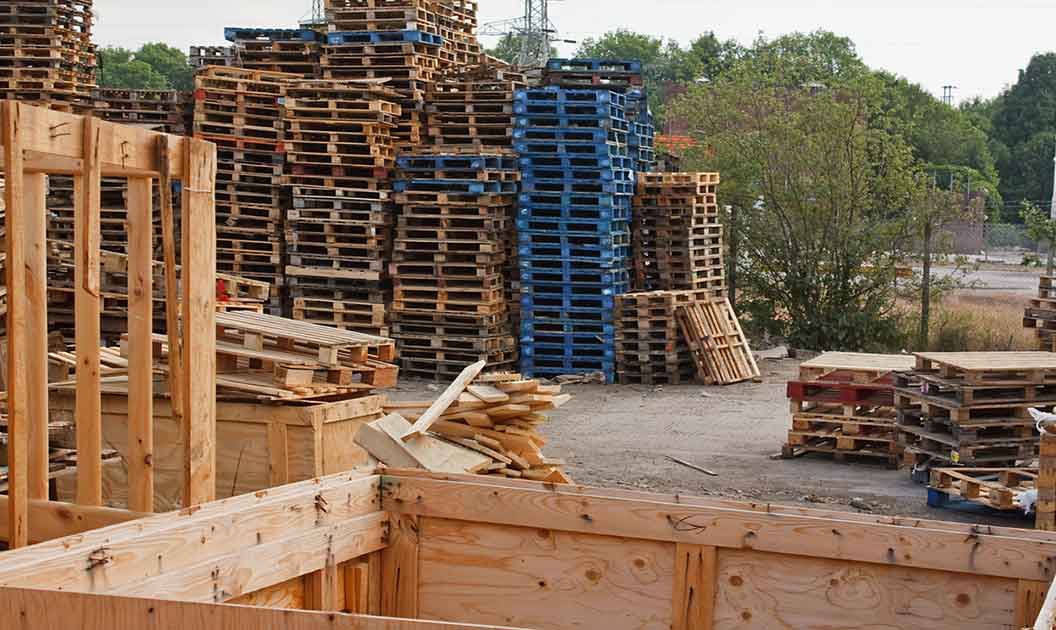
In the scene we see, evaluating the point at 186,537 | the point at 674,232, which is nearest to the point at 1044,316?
the point at 674,232

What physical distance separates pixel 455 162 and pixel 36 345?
1306 cm

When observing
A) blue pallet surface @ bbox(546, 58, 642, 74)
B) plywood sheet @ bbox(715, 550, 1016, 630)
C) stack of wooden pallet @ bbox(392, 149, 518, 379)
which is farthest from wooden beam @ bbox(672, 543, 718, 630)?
blue pallet surface @ bbox(546, 58, 642, 74)

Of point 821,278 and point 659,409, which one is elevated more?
point 821,278

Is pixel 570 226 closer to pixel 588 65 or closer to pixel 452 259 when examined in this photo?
pixel 452 259

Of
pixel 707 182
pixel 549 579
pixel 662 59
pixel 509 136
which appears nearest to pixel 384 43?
pixel 509 136

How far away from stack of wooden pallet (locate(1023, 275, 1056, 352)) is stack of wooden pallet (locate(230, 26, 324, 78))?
37.5ft

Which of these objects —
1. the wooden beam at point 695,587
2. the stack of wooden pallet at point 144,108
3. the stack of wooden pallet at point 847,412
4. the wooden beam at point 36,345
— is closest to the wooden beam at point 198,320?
the wooden beam at point 36,345

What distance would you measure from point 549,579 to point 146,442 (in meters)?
2.27

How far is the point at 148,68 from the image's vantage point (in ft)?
269

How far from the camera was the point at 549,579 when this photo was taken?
5.01m

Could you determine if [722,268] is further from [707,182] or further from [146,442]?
[146,442]

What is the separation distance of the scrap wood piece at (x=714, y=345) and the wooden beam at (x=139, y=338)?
1279cm

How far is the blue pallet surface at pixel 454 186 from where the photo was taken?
18.2m

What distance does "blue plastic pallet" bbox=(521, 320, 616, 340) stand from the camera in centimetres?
1862
